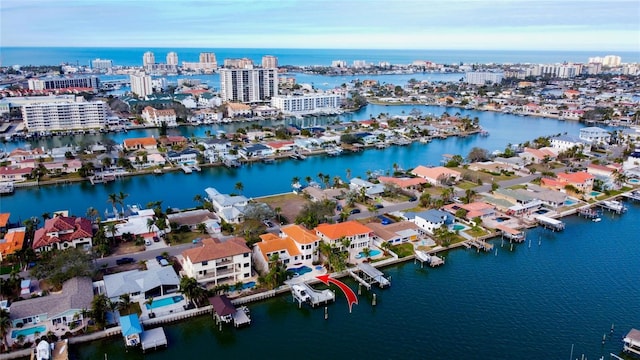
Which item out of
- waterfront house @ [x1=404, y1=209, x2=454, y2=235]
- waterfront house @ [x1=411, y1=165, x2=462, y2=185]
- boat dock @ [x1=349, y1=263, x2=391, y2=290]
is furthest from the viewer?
waterfront house @ [x1=411, y1=165, x2=462, y2=185]

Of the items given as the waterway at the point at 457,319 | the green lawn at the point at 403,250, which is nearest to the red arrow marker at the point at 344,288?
the waterway at the point at 457,319

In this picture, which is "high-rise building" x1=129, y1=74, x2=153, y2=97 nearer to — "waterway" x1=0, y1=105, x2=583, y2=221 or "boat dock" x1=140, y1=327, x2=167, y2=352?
"waterway" x1=0, y1=105, x2=583, y2=221

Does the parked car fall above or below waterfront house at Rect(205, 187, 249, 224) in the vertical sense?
below

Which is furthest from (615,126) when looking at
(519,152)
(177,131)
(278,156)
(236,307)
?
(236,307)

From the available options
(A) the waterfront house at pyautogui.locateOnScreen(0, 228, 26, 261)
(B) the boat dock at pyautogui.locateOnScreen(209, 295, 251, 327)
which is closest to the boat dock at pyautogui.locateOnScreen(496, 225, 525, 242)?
(B) the boat dock at pyautogui.locateOnScreen(209, 295, 251, 327)

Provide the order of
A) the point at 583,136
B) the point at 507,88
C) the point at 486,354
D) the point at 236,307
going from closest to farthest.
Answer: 1. the point at 486,354
2. the point at 236,307
3. the point at 583,136
4. the point at 507,88

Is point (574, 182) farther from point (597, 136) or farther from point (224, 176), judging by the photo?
point (224, 176)

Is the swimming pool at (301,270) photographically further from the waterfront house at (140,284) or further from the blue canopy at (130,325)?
the blue canopy at (130,325)

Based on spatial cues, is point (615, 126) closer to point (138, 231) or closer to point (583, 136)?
point (583, 136)
